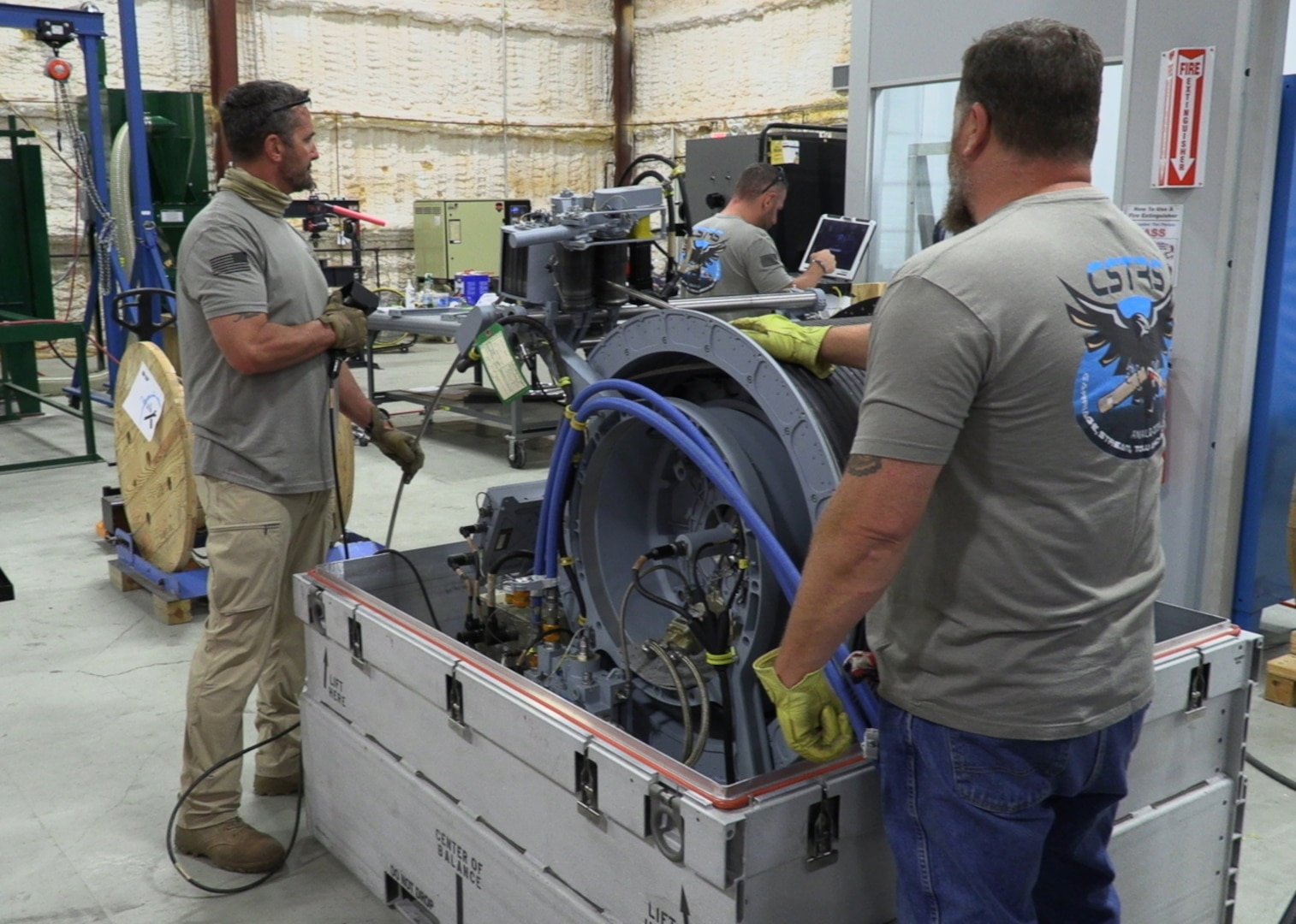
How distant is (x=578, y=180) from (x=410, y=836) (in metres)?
11.3

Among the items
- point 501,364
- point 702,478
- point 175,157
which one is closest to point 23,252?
point 175,157

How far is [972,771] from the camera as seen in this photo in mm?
1385

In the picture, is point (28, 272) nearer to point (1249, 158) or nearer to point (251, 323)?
point (251, 323)

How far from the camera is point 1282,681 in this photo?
133 inches

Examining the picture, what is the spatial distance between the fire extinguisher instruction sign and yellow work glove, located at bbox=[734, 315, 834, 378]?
6.12 ft

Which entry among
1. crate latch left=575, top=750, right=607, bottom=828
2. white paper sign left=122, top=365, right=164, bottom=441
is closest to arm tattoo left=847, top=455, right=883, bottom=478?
crate latch left=575, top=750, right=607, bottom=828

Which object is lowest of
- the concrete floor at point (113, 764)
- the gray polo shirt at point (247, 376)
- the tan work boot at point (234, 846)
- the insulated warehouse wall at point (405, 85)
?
the concrete floor at point (113, 764)

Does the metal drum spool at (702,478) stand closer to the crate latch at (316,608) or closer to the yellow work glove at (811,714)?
the yellow work glove at (811,714)

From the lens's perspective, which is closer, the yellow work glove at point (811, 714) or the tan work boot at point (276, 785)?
the yellow work glove at point (811, 714)

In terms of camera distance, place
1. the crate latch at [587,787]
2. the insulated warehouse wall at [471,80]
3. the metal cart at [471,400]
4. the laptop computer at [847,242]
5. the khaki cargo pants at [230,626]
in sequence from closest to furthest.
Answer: the crate latch at [587,787] < the khaki cargo pants at [230,626] < the laptop computer at [847,242] < the metal cart at [471,400] < the insulated warehouse wall at [471,80]

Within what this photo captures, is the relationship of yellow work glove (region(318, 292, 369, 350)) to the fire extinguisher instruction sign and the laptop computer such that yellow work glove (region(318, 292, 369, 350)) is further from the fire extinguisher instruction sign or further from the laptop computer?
the laptop computer

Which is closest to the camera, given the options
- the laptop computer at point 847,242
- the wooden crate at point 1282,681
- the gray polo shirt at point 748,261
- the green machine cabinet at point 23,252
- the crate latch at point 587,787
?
the crate latch at point 587,787

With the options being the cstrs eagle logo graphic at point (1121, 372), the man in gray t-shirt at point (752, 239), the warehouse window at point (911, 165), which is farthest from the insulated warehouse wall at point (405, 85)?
the cstrs eagle logo graphic at point (1121, 372)

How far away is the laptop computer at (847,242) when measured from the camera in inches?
192
